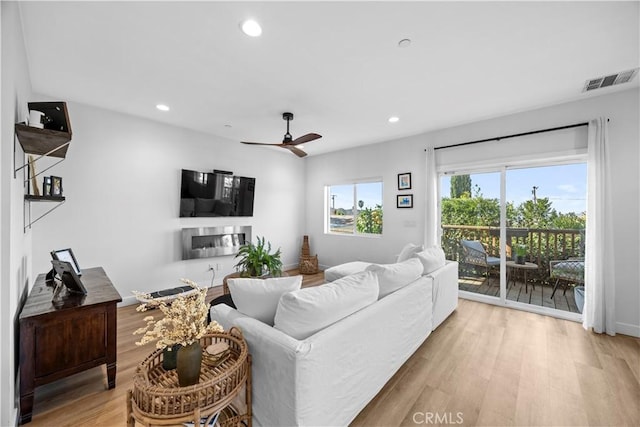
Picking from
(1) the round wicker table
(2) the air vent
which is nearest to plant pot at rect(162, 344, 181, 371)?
(1) the round wicker table

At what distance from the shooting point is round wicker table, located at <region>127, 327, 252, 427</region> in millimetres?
1094

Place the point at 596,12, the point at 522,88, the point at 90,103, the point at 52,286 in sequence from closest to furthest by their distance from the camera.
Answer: the point at 596,12
the point at 52,286
the point at 522,88
the point at 90,103

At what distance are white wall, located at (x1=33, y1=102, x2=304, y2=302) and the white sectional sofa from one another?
8.38 feet

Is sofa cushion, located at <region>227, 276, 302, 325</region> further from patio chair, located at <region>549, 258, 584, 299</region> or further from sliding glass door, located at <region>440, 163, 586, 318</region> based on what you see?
patio chair, located at <region>549, 258, 584, 299</region>

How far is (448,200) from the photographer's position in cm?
415

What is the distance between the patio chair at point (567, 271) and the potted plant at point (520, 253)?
278 millimetres

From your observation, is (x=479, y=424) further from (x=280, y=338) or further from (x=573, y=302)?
(x=573, y=302)

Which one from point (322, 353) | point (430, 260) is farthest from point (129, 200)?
point (430, 260)

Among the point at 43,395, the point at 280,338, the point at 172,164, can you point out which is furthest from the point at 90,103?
the point at 280,338

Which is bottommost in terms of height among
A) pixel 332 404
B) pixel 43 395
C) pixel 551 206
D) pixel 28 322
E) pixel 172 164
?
pixel 43 395

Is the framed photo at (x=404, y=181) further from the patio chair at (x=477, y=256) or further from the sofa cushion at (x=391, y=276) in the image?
the sofa cushion at (x=391, y=276)

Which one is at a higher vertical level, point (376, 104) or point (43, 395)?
point (376, 104)

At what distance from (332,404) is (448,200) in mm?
3577

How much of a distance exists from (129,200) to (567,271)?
576cm
